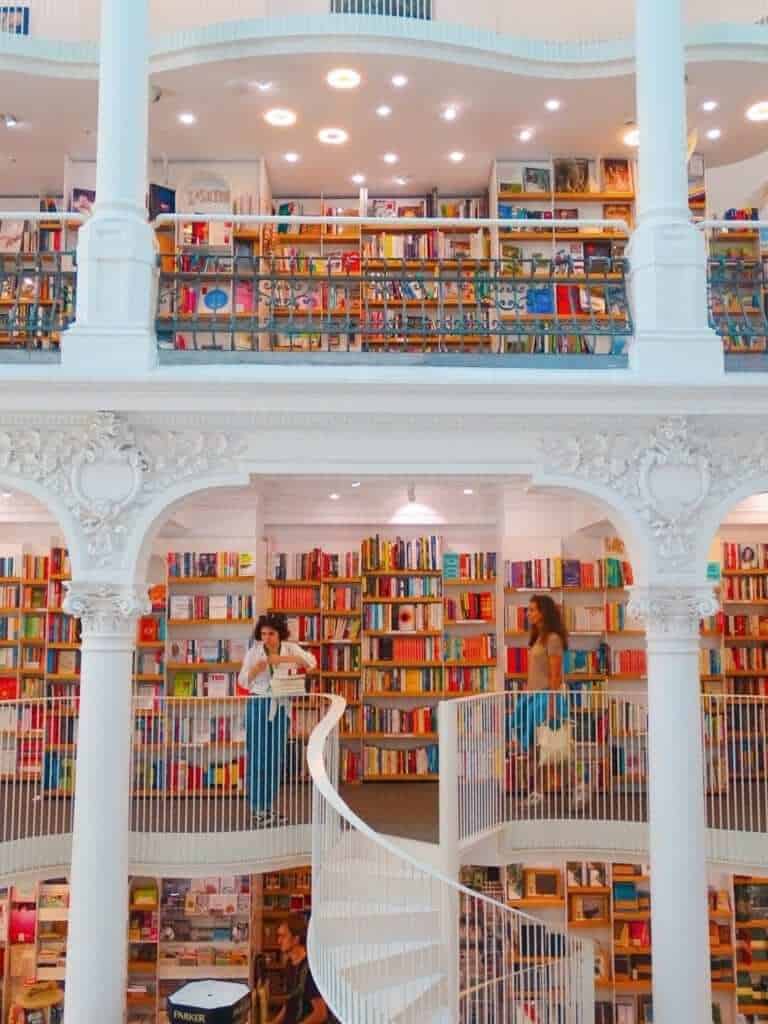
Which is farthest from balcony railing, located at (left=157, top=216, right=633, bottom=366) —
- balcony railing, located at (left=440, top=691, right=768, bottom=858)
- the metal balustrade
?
the metal balustrade

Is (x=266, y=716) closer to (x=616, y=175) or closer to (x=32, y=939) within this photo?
(x=32, y=939)

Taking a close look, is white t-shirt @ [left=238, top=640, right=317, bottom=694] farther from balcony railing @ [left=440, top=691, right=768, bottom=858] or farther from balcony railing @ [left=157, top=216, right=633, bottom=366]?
balcony railing @ [left=157, top=216, right=633, bottom=366]

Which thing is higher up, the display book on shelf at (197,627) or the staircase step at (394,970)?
the display book on shelf at (197,627)

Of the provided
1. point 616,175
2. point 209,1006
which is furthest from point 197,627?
point 616,175

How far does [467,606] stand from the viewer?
27.7ft

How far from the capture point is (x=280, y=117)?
7965 millimetres

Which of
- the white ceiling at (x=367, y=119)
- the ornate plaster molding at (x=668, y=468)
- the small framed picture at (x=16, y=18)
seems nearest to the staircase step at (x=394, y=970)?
the ornate plaster molding at (x=668, y=468)

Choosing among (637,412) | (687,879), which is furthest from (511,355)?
(687,879)

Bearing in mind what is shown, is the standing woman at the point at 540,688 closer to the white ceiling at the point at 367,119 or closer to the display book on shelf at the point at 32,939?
the white ceiling at the point at 367,119

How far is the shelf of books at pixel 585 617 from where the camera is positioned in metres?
7.94

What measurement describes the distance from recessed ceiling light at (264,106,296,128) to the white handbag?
514cm

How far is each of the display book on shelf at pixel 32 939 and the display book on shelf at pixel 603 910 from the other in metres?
3.32

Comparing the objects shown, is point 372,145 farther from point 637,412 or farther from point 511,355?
point 637,412

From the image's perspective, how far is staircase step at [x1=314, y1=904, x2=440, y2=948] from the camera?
4.86 meters
